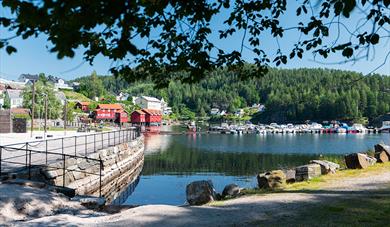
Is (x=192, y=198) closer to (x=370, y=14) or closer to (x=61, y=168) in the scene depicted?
(x=61, y=168)

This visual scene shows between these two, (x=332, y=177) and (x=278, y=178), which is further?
(x=332, y=177)

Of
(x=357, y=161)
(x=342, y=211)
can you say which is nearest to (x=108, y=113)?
(x=357, y=161)

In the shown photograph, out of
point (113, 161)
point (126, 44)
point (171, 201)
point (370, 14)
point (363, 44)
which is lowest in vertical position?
point (171, 201)

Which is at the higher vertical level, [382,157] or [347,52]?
[347,52]

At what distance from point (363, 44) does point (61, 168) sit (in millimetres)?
13503

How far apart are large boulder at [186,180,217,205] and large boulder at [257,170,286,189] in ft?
7.56

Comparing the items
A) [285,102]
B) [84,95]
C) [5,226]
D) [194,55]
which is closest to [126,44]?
[194,55]

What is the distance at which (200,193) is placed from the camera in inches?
515

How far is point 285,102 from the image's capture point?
553 ft

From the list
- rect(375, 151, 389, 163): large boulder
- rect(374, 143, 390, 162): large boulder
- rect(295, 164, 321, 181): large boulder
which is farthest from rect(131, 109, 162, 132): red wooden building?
rect(295, 164, 321, 181): large boulder

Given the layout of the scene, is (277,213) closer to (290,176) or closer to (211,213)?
(211,213)

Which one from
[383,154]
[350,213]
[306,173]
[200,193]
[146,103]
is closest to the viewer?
[350,213]

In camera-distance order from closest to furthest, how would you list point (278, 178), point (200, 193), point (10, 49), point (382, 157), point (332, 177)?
point (10, 49) < point (200, 193) < point (278, 178) < point (332, 177) < point (382, 157)

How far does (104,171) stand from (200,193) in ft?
39.6
